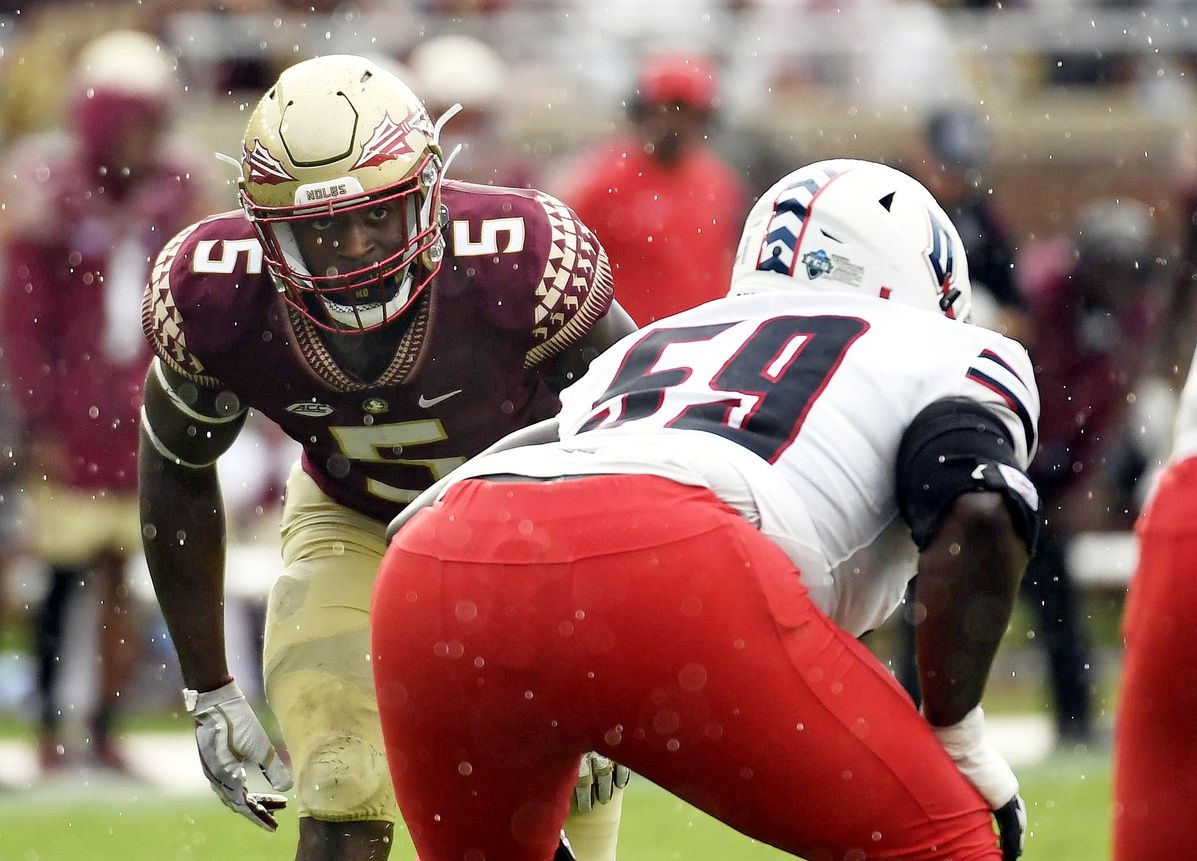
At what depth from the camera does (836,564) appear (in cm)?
282

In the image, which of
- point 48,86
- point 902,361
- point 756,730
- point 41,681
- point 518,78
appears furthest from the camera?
point 518,78

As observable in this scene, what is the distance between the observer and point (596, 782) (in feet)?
13.3

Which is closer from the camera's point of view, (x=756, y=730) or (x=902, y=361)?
(x=756, y=730)

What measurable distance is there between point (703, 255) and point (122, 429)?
2.16m

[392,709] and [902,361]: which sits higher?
[902,361]

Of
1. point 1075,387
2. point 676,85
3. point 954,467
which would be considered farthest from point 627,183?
point 954,467

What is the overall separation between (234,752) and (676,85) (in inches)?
159

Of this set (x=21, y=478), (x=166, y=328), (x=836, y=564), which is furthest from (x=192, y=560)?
(x=21, y=478)

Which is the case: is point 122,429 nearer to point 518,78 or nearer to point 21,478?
point 21,478

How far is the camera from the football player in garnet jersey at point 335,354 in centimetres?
362

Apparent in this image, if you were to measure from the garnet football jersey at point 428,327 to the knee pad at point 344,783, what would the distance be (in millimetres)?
602

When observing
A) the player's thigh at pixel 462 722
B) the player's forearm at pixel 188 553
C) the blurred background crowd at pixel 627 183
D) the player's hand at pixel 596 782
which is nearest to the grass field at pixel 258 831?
the blurred background crowd at pixel 627 183

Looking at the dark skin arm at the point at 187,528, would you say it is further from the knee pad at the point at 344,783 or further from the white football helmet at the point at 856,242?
the white football helmet at the point at 856,242

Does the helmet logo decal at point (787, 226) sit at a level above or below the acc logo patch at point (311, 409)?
above
